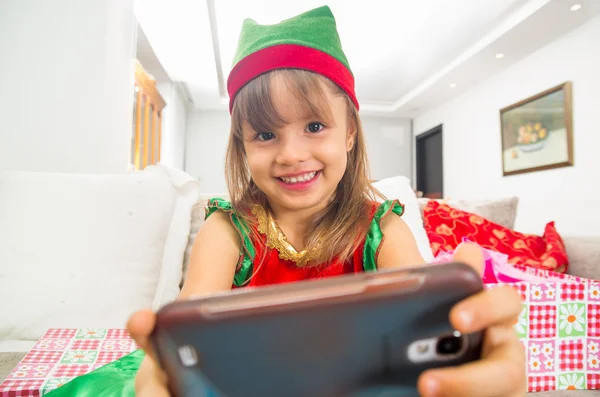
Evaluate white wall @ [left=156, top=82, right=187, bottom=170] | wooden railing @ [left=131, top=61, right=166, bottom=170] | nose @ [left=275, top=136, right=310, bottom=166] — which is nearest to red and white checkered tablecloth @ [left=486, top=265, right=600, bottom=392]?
nose @ [left=275, top=136, right=310, bottom=166]

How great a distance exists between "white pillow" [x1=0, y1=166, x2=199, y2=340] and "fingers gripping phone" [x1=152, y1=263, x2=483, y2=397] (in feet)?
2.88

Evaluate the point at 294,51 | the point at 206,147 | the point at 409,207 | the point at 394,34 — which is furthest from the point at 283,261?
the point at 206,147

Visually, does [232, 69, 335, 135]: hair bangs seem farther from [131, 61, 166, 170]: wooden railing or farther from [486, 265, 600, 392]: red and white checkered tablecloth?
[131, 61, 166, 170]: wooden railing

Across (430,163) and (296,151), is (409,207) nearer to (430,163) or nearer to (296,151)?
(296,151)

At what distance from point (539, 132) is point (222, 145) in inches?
197

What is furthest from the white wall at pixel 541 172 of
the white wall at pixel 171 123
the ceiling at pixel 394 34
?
the white wall at pixel 171 123

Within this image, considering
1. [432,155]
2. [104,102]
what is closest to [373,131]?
[432,155]

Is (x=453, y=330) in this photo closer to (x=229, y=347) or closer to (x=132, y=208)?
(x=229, y=347)

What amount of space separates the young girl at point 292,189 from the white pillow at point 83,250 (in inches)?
16.9

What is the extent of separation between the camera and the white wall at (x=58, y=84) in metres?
1.57

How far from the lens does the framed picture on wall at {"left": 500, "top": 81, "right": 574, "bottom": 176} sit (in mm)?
3660

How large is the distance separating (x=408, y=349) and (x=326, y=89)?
537 mm

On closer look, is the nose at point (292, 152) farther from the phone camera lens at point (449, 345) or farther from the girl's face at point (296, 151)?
the phone camera lens at point (449, 345)

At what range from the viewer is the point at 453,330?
0.83 feet
